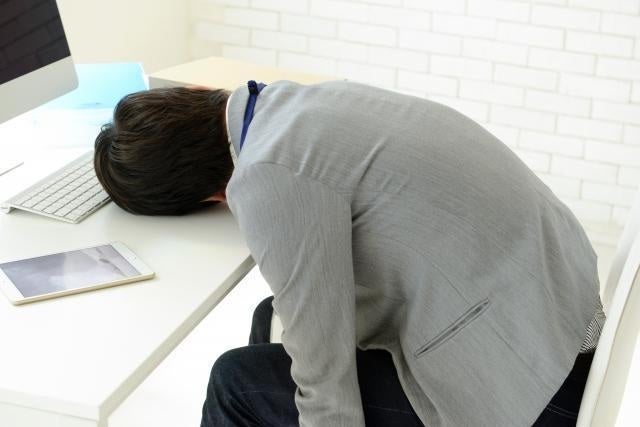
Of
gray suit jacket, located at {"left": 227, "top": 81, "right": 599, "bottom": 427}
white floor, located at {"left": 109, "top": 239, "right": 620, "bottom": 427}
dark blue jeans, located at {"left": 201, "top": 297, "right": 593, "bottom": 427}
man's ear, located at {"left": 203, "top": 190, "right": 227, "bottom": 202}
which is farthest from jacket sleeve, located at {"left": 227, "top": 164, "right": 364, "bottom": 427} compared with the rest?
white floor, located at {"left": 109, "top": 239, "right": 620, "bottom": 427}

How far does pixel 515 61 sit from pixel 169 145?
6.81 feet

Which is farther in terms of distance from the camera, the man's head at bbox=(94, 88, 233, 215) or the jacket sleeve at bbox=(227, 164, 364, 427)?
the man's head at bbox=(94, 88, 233, 215)

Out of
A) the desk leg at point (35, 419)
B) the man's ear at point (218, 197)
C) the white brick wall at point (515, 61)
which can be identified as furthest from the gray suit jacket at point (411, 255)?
the white brick wall at point (515, 61)

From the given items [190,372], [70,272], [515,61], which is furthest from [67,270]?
[515,61]

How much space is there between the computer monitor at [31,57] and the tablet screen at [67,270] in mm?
346

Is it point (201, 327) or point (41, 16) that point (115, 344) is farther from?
point (201, 327)

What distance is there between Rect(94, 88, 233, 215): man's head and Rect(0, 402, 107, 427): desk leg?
0.45 m

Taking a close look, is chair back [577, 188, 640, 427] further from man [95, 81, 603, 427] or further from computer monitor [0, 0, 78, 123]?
computer monitor [0, 0, 78, 123]

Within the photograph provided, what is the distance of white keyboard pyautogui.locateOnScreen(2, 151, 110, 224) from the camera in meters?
1.66

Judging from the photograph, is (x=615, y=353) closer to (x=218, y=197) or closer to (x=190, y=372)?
(x=218, y=197)

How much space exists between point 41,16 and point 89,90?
33 centimetres

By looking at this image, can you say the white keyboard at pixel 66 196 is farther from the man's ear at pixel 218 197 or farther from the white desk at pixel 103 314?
the man's ear at pixel 218 197

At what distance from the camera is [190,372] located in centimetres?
252

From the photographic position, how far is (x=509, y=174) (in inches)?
55.9
